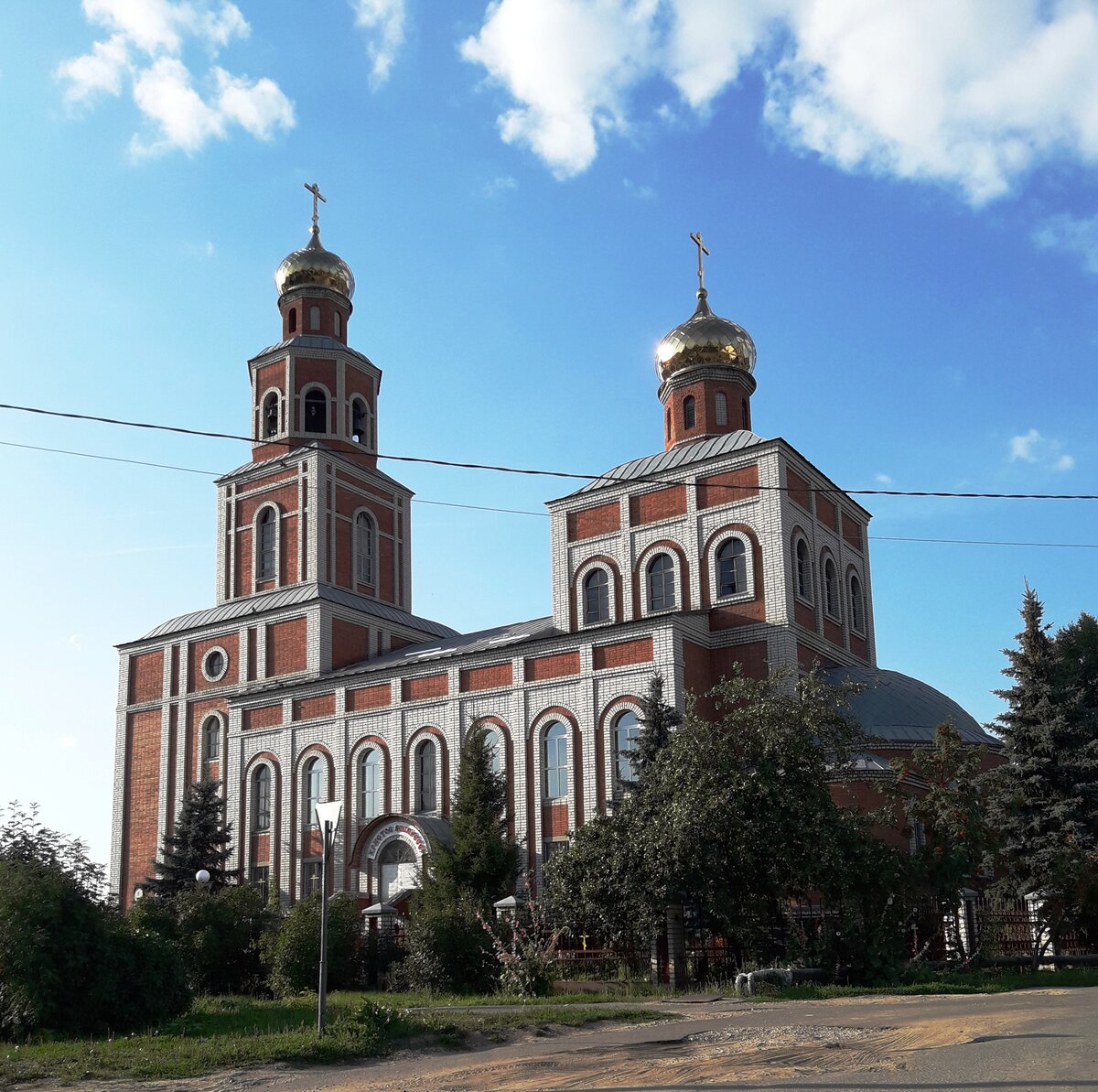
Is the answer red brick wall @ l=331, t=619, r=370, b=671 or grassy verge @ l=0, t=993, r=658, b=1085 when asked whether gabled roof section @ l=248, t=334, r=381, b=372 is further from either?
grassy verge @ l=0, t=993, r=658, b=1085

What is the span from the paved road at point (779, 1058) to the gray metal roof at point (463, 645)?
18.0m

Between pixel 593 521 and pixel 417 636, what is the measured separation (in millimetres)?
7582

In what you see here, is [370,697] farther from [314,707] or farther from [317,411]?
[317,411]

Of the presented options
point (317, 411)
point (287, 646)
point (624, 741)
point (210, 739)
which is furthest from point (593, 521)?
point (210, 739)

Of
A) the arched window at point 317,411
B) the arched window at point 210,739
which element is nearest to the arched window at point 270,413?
the arched window at point 317,411

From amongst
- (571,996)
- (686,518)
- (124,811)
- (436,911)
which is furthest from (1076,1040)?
(124,811)

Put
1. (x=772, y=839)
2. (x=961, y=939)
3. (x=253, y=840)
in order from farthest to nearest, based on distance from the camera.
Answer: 1. (x=253, y=840)
2. (x=961, y=939)
3. (x=772, y=839)

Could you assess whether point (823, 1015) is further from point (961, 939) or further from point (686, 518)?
point (686, 518)

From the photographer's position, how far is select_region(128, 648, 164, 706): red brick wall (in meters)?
37.1

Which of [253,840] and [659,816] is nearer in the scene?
[659,816]

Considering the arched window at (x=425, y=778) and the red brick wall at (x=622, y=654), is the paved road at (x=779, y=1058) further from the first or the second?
the arched window at (x=425, y=778)

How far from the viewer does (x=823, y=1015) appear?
13.2 m

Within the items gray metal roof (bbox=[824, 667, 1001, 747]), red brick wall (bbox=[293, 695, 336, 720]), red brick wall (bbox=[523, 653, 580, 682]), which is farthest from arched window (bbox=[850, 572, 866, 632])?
red brick wall (bbox=[293, 695, 336, 720])

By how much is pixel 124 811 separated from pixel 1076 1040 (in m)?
31.2
